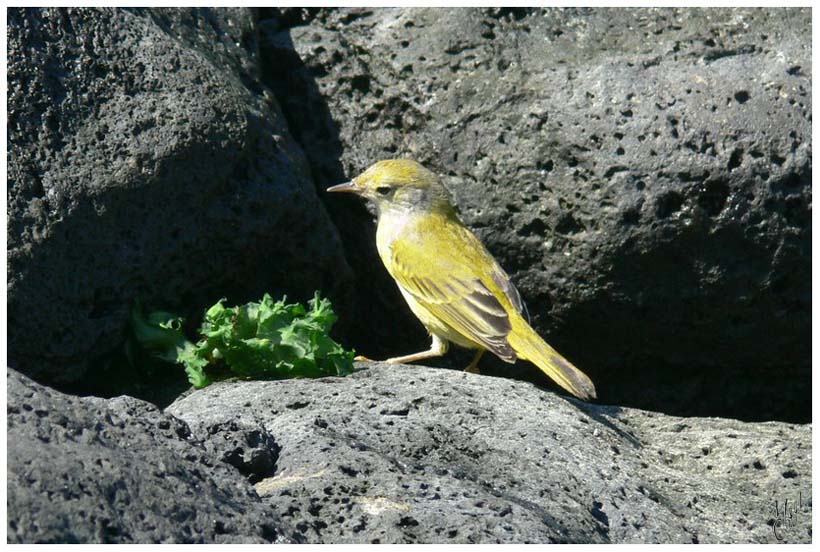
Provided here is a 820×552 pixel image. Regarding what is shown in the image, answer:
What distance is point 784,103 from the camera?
292 inches

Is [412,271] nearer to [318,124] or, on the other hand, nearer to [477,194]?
[477,194]

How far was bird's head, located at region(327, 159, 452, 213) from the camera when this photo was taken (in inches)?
301

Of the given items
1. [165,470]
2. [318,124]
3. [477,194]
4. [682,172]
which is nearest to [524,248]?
[477,194]

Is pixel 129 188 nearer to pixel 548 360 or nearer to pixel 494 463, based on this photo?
pixel 548 360

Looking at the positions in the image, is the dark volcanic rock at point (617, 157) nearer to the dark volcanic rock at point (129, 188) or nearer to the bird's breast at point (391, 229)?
the bird's breast at point (391, 229)

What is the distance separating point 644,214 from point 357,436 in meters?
2.83

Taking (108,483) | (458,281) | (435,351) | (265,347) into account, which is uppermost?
(108,483)

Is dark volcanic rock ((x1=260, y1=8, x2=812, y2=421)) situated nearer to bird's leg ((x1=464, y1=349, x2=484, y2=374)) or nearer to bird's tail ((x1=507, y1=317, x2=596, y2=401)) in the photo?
bird's leg ((x1=464, y1=349, x2=484, y2=374))

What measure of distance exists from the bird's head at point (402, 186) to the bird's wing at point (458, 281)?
183 mm

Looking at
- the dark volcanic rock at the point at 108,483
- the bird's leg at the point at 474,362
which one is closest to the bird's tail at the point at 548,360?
the bird's leg at the point at 474,362

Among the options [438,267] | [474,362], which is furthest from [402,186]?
[474,362]

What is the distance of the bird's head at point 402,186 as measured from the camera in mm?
7648
